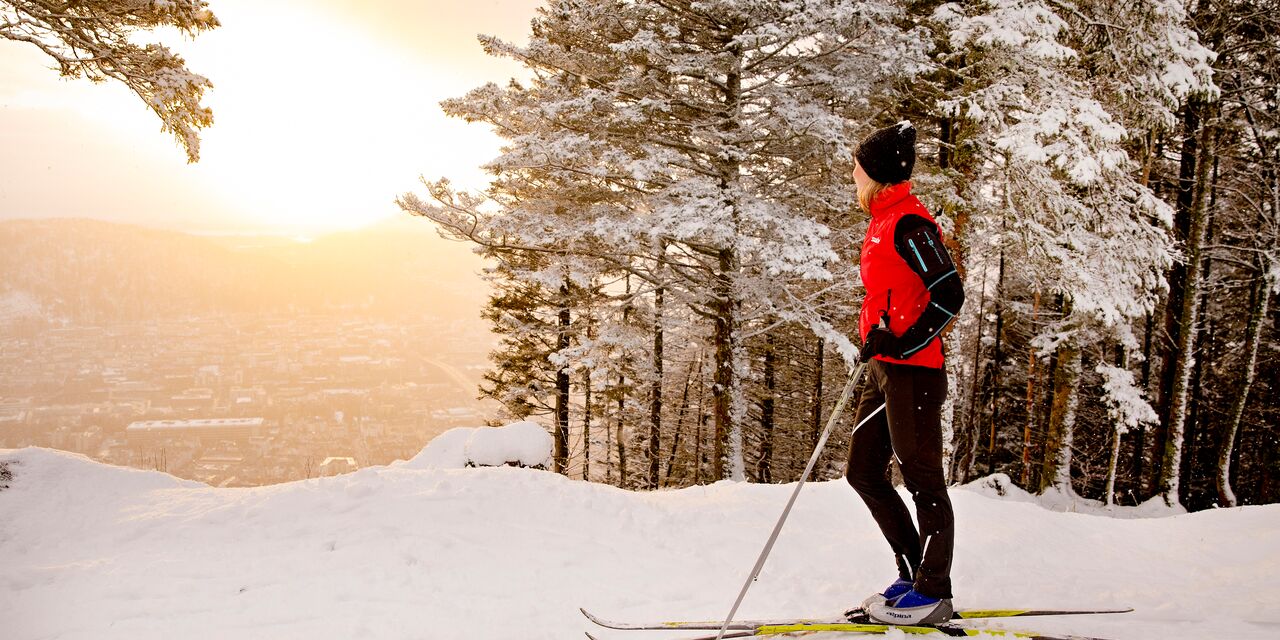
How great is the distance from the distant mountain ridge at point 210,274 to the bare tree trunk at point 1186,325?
8559 cm

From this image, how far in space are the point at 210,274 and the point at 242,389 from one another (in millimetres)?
48479

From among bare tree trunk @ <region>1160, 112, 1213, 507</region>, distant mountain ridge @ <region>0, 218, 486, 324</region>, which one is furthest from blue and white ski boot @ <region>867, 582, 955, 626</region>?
distant mountain ridge @ <region>0, 218, 486, 324</region>

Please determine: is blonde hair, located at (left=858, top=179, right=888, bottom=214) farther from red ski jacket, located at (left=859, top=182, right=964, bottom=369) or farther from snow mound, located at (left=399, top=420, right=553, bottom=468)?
snow mound, located at (left=399, top=420, right=553, bottom=468)

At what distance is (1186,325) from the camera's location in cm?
1059

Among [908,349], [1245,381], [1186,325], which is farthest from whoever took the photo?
[1245,381]

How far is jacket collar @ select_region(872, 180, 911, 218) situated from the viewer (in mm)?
2828

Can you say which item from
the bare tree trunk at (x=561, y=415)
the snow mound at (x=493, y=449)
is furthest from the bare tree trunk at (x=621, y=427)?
the snow mound at (x=493, y=449)

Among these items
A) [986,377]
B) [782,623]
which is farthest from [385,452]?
[782,623]

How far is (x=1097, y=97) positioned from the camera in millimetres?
9109

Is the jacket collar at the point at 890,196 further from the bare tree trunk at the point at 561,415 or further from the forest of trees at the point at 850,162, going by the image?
the bare tree trunk at the point at 561,415

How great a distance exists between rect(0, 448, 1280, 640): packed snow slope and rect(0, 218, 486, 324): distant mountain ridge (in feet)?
281

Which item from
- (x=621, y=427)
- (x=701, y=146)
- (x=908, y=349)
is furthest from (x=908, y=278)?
(x=621, y=427)

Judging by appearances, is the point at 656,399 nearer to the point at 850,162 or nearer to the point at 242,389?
the point at 850,162

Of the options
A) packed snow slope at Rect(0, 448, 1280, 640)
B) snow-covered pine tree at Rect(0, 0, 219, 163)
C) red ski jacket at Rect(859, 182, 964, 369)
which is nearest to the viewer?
red ski jacket at Rect(859, 182, 964, 369)
